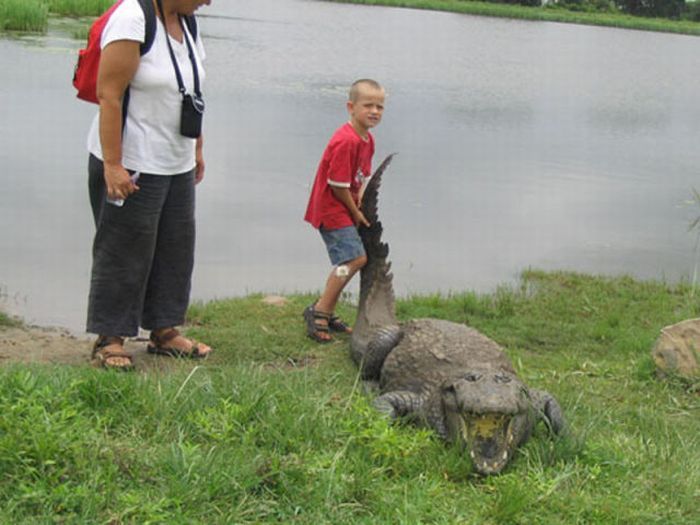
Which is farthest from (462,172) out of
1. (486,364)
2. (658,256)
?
(486,364)

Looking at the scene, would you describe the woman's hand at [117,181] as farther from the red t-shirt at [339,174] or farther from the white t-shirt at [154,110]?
the red t-shirt at [339,174]

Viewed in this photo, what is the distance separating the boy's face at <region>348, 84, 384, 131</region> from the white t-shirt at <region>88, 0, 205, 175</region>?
1322 millimetres

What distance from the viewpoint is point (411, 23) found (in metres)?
34.6

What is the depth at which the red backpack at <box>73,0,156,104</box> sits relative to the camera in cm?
448

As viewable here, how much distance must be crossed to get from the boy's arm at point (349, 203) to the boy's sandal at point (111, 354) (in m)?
1.60

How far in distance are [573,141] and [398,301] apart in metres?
7.98

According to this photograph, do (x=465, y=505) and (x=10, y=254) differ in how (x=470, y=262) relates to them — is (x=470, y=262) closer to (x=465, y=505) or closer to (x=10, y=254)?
(x=10, y=254)

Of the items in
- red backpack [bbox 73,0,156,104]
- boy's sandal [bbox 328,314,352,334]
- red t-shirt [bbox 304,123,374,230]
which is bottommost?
boy's sandal [bbox 328,314,352,334]

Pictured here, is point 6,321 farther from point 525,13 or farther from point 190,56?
point 525,13

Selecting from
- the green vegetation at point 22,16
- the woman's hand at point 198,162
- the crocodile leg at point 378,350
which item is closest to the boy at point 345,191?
the crocodile leg at point 378,350

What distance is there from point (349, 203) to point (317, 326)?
82 centimetres

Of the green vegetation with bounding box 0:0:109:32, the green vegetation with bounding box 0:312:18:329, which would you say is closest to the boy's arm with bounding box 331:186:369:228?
the green vegetation with bounding box 0:312:18:329

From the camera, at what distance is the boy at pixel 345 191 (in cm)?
575

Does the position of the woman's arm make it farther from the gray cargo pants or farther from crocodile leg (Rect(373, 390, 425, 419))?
crocodile leg (Rect(373, 390, 425, 419))
